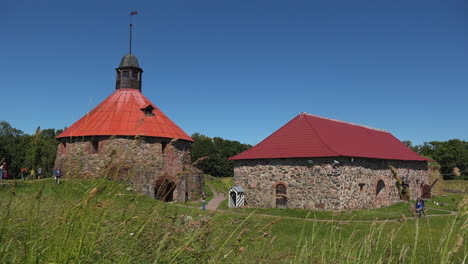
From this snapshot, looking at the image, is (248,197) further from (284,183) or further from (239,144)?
(239,144)

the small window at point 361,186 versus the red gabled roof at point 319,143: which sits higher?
the red gabled roof at point 319,143

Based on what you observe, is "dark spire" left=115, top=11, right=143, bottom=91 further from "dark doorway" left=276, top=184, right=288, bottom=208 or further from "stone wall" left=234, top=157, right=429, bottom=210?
"dark doorway" left=276, top=184, right=288, bottom=208

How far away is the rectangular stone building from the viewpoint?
19.0m

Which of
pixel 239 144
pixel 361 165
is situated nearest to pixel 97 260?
pixel 361 165

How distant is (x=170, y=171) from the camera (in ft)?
84.9

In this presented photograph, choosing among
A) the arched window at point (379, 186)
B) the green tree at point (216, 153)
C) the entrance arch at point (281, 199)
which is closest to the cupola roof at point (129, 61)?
the entrance arch at point (281, 199)

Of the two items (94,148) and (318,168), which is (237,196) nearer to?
(318,168)

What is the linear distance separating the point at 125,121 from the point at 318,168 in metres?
14.6

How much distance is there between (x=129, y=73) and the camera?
29.6m

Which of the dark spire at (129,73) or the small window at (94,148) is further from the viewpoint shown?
the dark spire at (129,73)

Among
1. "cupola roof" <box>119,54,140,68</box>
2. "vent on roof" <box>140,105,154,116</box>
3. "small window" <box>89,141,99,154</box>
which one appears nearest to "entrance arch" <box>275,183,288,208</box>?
"vent on roof" <box>140,105,154,116</box>

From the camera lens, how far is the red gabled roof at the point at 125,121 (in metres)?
24.2

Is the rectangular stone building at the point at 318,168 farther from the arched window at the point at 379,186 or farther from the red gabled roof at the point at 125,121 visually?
the red gabled roof at the point at 125,121

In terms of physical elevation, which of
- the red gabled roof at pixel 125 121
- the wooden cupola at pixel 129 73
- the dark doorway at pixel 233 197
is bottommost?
the dark doorway at pixel 233 197
